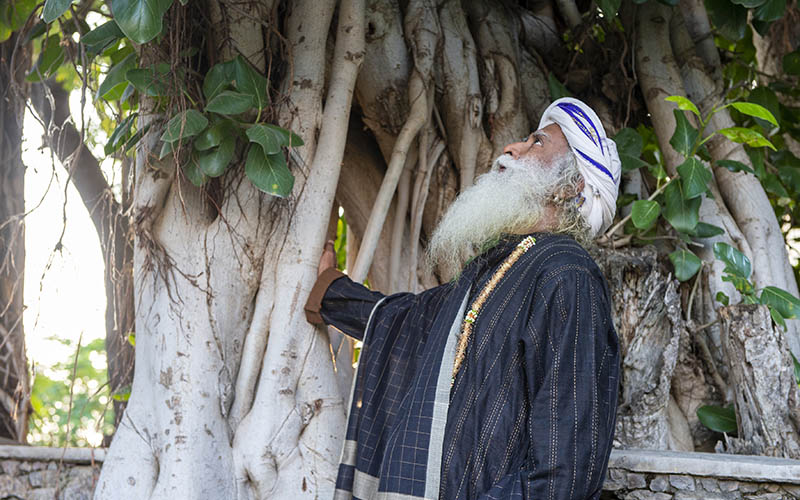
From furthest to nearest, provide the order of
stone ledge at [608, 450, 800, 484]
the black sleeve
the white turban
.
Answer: the black sleeve, the white turban, stone ledge at [608, 450, 800, 484]

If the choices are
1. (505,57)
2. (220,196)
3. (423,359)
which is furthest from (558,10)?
(423,359)

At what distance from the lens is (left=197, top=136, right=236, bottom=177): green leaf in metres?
1.95

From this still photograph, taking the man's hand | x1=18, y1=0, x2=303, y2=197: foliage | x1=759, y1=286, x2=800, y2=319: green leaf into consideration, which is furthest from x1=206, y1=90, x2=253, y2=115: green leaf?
x1=759, y1=286, x2=800, y2=319: green leaf

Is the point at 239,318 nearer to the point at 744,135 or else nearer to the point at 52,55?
the point at 52,55

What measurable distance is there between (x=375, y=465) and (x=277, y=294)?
0.55m

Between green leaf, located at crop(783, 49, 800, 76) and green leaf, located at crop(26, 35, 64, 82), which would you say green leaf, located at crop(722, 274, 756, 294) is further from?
green leaf, located at crop(26, 35, 64, 82)

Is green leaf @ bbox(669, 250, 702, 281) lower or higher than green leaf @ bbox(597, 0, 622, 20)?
lower

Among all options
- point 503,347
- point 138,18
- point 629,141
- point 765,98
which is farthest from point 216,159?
point 765,98

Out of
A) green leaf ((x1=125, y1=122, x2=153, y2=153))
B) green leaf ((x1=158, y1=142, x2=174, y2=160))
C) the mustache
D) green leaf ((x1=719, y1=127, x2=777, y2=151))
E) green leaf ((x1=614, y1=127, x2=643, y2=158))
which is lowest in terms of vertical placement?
green leaf ((x1=158, y1=142, x2=174, y2=160))

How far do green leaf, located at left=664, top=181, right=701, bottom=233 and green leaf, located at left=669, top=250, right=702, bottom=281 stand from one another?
10 cm

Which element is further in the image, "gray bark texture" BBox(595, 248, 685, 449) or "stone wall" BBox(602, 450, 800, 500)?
"gray bark texture" BBox(595, 248, 685, 449)

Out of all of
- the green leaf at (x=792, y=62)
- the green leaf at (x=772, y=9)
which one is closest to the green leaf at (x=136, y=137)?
the green leaf at (x=772, y=9)

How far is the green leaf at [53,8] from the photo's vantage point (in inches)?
A: 61.9

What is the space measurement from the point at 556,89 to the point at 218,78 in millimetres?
1218
